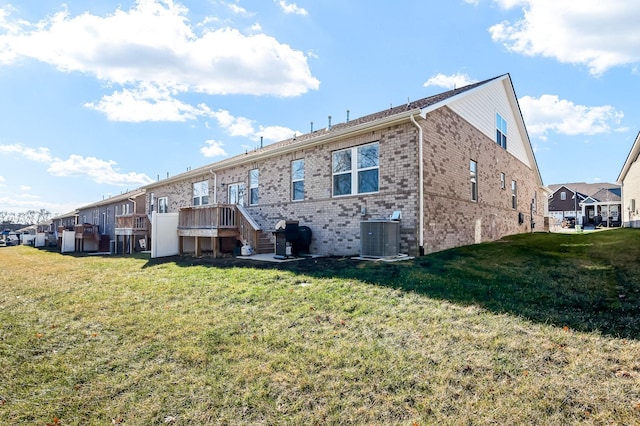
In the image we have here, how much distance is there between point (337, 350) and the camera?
3.91 metres

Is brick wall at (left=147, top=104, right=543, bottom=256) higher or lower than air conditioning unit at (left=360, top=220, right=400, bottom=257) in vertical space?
higher

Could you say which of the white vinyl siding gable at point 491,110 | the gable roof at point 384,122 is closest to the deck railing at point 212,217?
the gable roof at point 384,122

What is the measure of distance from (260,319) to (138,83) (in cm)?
1155

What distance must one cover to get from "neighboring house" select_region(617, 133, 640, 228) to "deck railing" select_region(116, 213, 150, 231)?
29520 mm

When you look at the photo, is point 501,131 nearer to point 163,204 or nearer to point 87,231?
point 163,204

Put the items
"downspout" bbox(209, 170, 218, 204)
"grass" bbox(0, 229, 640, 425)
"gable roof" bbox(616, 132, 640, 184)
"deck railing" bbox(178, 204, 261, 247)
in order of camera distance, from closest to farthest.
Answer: "grass" bbox(0, 229, 640, 425)
"deck railing" bbox(178, 204, 261, 247)
"downspout" bbox(209, 170, 218, 204)
"gable roof" bbox(616, 132, 640, 184)

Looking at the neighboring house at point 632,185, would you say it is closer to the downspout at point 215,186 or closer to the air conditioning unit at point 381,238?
the air conditioning unit at point 381,238

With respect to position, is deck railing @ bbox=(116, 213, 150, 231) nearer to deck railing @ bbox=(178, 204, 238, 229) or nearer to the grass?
deck railing @ bbox=(178, 204, 238, 229)

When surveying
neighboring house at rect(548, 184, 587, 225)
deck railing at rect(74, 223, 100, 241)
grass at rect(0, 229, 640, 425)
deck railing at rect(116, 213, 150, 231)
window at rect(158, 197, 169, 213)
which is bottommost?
grass at rect(0, 229, 640, 425)

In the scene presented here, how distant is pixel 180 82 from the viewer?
13.4m

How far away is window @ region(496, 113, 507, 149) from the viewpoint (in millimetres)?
15359

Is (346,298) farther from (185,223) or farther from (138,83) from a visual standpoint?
(138,83)

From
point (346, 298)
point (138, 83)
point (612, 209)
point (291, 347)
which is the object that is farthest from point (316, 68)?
point (612, 209)

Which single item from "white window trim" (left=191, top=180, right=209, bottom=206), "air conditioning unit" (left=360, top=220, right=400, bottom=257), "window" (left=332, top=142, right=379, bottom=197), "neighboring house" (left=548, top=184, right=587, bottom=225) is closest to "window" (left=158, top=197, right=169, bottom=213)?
"white window trim" (left=191, top=180, right=209, bottom=206)
